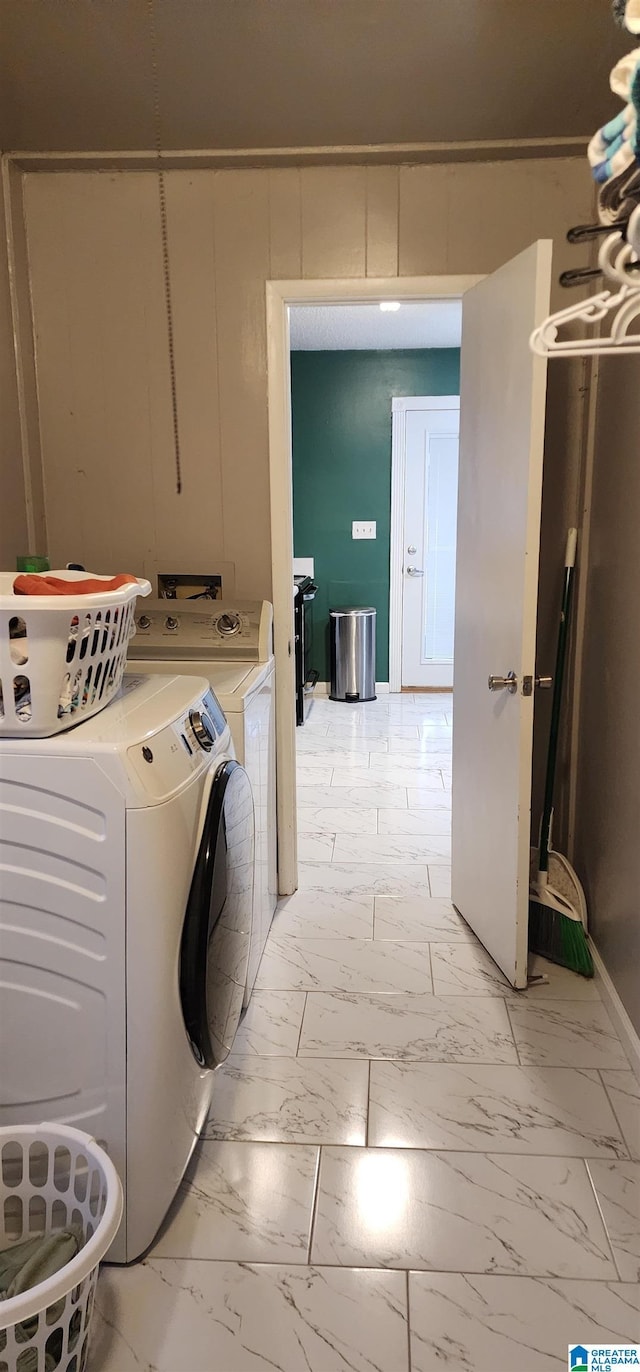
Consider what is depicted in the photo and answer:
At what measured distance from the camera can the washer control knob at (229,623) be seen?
2531 mm

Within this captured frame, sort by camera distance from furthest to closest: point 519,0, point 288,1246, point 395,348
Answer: point 395,348, point 519,0, point 288,1246

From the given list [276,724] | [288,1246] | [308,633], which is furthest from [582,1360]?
[308,633]

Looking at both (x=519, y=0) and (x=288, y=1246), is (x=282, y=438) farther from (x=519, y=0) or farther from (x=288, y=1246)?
(x=288, y=1246)

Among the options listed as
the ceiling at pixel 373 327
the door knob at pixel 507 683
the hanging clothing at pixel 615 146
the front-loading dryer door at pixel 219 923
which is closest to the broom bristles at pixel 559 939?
the door knob at pixel 507 683

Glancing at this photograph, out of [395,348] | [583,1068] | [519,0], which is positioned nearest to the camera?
[519,0]

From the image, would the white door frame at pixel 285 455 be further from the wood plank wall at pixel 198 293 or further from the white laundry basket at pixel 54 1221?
the white laundry basket at pixel 54 1221

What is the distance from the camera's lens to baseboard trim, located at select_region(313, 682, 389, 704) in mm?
5891

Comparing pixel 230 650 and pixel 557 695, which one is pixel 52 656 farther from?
pixel 557 695

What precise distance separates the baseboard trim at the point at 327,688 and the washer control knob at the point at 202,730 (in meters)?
4.25

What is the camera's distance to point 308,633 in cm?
573

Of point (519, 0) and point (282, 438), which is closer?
point (519, 0)

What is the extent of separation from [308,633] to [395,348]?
6.47 feet

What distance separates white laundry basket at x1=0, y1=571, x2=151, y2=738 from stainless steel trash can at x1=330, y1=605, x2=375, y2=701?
415 centimetres

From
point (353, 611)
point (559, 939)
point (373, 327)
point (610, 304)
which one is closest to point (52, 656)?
point (610, 304)
